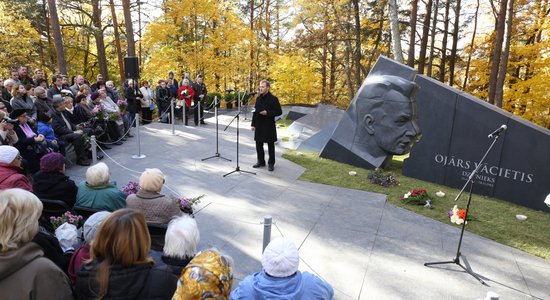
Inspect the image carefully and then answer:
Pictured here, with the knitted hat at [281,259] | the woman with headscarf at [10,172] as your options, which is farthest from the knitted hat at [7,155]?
the knitted hat at [281,259]

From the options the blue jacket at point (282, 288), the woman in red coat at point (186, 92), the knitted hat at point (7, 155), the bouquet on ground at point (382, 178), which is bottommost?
the bouquet on ground at point (382, 178)

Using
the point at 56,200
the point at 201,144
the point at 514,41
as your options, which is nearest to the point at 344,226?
the point at 56,200

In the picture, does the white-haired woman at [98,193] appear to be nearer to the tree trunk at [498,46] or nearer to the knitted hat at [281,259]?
the knitted hat at [281,259]

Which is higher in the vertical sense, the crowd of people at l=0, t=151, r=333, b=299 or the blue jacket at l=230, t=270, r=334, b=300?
the crowd of people at l=0, t=151, r=333, b=299

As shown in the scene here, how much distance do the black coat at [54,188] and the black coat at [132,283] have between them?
2111 millimetres

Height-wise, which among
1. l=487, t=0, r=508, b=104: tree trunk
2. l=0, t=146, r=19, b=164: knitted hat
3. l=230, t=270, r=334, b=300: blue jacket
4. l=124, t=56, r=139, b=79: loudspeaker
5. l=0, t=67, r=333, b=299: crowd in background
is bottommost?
l=230, t=270, r=334, b=300: blue jacket

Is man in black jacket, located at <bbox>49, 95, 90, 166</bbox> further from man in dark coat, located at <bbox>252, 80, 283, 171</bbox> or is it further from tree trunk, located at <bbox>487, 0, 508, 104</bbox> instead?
tree trunk, located at <bbox>487, 0, 508, 104</bbox>

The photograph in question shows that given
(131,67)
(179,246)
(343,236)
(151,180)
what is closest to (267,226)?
(151,180)

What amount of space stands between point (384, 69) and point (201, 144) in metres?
5.27

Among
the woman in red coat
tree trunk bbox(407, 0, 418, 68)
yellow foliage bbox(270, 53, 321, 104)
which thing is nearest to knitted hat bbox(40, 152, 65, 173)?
the woman in red coat

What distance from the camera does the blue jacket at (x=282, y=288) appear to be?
233 centimetres

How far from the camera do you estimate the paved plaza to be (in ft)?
13.7

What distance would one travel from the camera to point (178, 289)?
2.12 metres

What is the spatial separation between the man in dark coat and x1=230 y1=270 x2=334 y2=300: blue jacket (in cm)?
551
